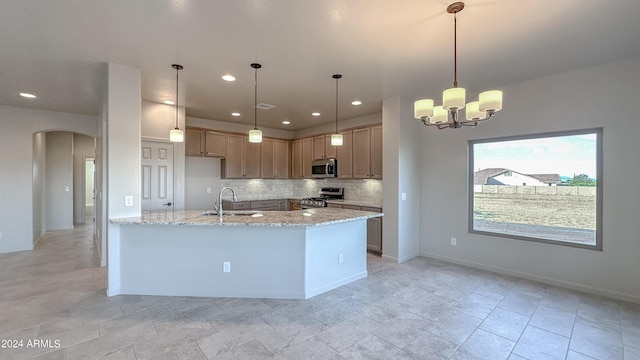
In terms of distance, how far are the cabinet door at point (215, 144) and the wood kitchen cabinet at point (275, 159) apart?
1.02 meters

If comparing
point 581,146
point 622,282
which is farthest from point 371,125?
point 622,282

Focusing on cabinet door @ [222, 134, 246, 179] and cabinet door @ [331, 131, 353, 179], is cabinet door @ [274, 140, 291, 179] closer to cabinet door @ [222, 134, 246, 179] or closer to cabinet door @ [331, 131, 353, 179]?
cabinet door @ [222, 134, 246, 179]

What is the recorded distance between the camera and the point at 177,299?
10.8ft

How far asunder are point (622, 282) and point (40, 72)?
754 centimetres

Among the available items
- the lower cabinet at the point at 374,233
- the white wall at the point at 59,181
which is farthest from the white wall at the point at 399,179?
the white wall at the point at 59,181

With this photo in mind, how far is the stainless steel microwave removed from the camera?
6344 mm

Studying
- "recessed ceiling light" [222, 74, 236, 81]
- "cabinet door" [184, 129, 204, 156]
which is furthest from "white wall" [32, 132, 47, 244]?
"recessed ceiling light" [222, 74, 236, 81]

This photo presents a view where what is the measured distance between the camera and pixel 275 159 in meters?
7.31

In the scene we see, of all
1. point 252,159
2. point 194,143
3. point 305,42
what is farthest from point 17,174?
point 305,42

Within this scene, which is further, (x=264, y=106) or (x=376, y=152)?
(x=376, y=152)

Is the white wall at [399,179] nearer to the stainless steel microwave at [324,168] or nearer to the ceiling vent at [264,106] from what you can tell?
the stainless steel microwave at [324,168]

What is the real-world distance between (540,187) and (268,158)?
5.42m

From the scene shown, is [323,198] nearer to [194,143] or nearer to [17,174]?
[194,143]

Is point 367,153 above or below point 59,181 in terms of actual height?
above
